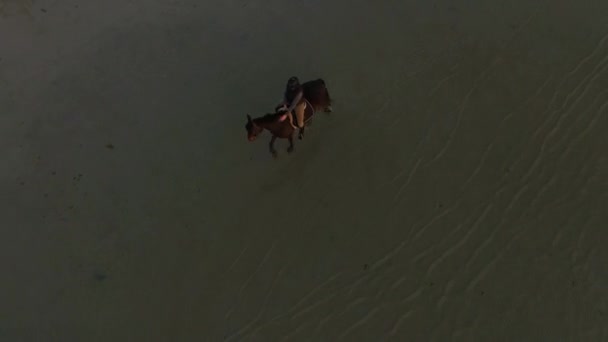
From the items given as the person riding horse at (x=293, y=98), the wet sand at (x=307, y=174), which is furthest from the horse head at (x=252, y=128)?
the wet sand at (x=307, y=174)

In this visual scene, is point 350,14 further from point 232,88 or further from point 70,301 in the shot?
point 70,301

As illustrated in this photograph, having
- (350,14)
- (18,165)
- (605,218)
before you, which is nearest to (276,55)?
(350,14)

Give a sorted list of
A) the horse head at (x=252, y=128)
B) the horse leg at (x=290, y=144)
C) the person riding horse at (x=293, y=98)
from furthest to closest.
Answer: the horse leg at (x=290, y=144)
the person riding horse at (x=293, y=98)
the horse head at (x=252, y=128)

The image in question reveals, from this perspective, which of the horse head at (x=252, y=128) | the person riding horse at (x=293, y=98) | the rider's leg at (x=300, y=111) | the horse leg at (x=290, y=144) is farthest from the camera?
the horse leg at (x=290, y=144)

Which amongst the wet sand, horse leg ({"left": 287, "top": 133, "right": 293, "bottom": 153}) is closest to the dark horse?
horse leg ({"left": 287, "top": 133, "right": 293, "bottom": 153})

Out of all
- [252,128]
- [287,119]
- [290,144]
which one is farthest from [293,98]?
[290,144]

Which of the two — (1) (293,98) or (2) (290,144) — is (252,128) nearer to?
(1) (293,98)

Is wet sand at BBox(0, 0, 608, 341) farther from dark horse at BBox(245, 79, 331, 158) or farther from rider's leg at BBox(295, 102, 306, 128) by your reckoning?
rider's leg at BBox(295, 102, 306, 128)

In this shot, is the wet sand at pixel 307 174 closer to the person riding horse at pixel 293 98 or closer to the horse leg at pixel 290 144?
the horse leg at pixel 290 144
